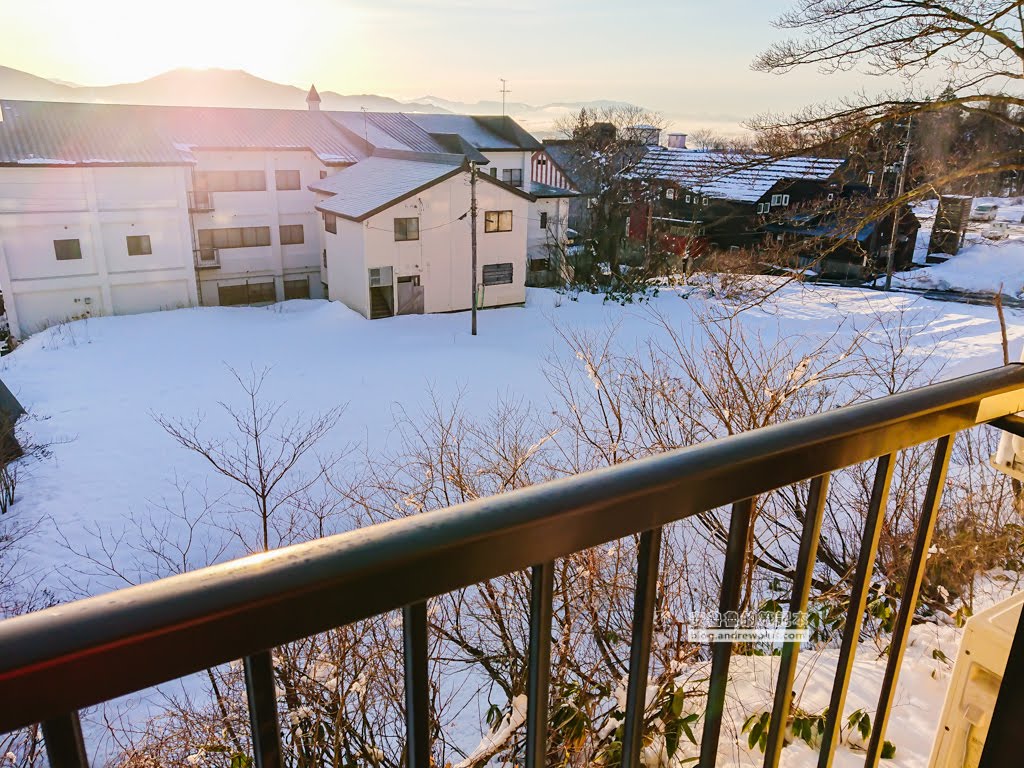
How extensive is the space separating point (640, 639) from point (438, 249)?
1726cm

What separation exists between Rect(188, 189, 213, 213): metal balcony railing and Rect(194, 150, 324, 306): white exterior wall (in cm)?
13

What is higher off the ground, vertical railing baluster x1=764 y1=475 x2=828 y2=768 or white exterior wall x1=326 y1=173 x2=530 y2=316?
vertical railing baluster x1=764 y1=475 x2=828 y2=768

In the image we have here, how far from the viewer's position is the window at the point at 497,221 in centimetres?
1794

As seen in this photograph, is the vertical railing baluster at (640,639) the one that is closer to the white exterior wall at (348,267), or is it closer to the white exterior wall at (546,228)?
the white exterior wall at (348,267)

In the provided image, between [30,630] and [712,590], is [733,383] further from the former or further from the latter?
[30,630]

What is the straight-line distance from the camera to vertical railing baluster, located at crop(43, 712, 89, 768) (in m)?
0.49

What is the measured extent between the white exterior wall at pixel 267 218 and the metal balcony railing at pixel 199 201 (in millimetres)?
130

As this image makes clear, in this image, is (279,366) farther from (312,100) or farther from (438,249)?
(312,100)

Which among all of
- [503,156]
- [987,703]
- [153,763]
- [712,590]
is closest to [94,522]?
[153,763]

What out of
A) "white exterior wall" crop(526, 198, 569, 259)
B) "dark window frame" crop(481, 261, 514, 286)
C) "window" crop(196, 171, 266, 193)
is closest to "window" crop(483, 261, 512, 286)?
"dark window frame" crop(481, 261, 514, 286)

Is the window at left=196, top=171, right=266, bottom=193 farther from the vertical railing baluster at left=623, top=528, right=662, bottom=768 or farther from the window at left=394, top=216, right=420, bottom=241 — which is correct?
the vertical railing baluster at left=623, top=528, right=662, bottom=768

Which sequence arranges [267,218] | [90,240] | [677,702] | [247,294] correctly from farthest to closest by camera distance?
[247,294], [267,218], [90,240], [677,702]

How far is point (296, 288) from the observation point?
69.0 ft

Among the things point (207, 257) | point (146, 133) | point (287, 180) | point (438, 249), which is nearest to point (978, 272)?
point (438, 249)
